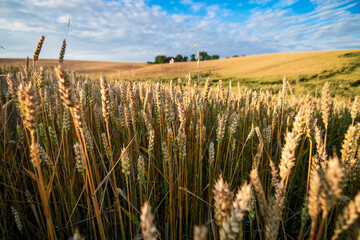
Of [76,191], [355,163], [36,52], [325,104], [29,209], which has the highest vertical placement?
[36,52]

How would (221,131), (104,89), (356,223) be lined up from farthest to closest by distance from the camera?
(221,131) < (104,89) < (356,223)

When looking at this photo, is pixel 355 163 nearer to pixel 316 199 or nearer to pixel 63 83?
pixel 316 199

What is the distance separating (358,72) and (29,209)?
58.8ft

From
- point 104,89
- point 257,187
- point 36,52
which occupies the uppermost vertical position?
point 36,52

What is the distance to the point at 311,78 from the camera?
14.1 m

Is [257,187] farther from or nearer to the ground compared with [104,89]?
nearer to the ground

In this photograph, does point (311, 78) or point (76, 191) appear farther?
point (311, 78)

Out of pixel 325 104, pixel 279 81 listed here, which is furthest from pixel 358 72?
pixel 325 104

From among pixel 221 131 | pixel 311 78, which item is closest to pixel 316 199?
pixel 221 131

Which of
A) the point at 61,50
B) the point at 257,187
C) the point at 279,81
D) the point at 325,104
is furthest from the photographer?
the point at 279,81

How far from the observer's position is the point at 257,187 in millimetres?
707

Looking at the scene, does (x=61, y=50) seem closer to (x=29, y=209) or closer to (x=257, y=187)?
(x=29, y=209)

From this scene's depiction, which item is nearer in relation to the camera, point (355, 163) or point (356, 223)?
point (356, 223)

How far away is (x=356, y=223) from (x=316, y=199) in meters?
0.13
